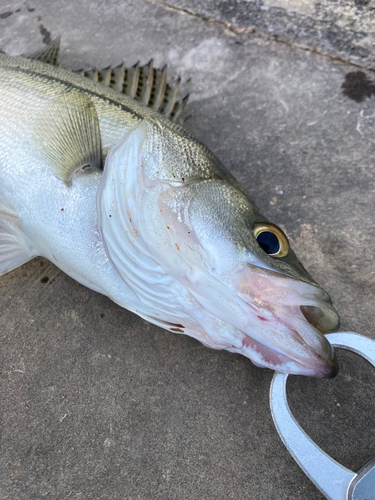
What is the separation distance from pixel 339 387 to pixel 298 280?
25.8 inches

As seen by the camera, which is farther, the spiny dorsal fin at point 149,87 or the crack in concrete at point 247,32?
the crack in concrete at point 247,32

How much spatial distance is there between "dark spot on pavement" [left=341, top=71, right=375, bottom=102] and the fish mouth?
5.47 ft

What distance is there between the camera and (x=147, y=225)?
1.26m

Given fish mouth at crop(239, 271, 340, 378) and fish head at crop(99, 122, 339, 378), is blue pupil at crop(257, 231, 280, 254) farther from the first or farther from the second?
fish mouth at crop(239, 271, 340, 378)

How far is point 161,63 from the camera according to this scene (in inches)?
99.8

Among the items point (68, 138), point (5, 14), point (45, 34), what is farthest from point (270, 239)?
point (5, 14)

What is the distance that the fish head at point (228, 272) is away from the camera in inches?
42.3

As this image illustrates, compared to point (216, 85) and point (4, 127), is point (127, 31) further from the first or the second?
point (4, 127)

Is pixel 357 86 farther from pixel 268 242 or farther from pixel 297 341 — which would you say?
pixel 297 341

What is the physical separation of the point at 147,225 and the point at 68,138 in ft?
1.87

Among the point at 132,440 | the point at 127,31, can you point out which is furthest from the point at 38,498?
the point at 127,31

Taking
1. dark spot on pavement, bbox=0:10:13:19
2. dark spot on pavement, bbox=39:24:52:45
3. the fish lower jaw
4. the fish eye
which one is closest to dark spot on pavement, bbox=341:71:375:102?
the fish eye

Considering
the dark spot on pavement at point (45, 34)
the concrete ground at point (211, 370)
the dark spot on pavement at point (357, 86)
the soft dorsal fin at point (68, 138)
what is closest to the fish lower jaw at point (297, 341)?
the concrete ground at point (211, 370)

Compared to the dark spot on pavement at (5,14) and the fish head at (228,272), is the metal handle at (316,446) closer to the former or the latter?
the fish head at (228,272)
